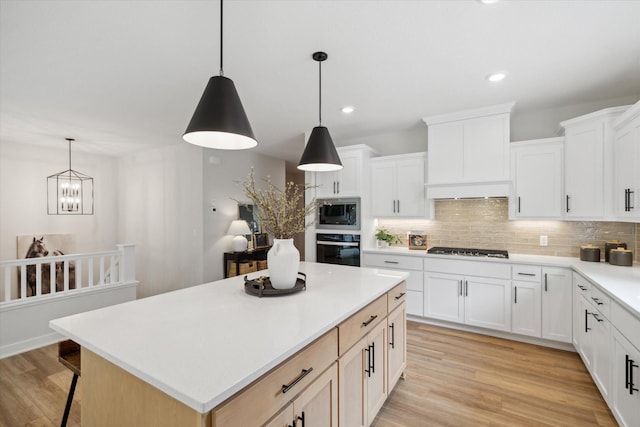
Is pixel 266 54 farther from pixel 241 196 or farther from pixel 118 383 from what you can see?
pixel 241 196

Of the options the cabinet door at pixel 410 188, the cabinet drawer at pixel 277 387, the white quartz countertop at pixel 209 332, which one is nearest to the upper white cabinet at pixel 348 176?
the cabinet door at pixel 410 188

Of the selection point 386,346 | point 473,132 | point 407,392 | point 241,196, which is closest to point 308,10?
point 386,346

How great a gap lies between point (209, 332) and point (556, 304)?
332cm

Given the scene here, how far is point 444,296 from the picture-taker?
3.51 metres

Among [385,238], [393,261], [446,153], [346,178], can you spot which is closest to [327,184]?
[346,178]

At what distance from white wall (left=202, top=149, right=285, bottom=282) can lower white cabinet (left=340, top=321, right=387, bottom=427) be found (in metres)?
3.62

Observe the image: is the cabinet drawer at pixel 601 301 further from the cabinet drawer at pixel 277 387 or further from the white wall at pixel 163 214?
the white wall at pixel 163 214

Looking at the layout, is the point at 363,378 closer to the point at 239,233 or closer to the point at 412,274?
the point at 412,274

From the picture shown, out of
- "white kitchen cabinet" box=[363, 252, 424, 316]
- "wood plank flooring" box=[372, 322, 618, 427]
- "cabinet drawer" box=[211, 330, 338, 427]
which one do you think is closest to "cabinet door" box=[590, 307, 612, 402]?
"wood plank flooring" box=[372, 322, 618, 427]

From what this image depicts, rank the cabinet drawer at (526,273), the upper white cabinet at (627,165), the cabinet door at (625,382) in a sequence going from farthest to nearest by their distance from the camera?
the cabinet drawer at (526,273), the upper white cabinet at (627,165), the cabinet door at (625,382)

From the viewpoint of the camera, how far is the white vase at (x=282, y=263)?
1738 millimetres

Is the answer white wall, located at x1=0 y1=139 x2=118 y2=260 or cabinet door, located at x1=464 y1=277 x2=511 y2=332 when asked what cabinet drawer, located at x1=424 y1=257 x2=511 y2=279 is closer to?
cabinet door, located at x1=464 y1=277 x2=511 y2=332

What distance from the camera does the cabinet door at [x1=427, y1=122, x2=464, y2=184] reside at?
3494 millimetres

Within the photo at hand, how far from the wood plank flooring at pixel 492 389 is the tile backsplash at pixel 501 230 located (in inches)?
45.2
